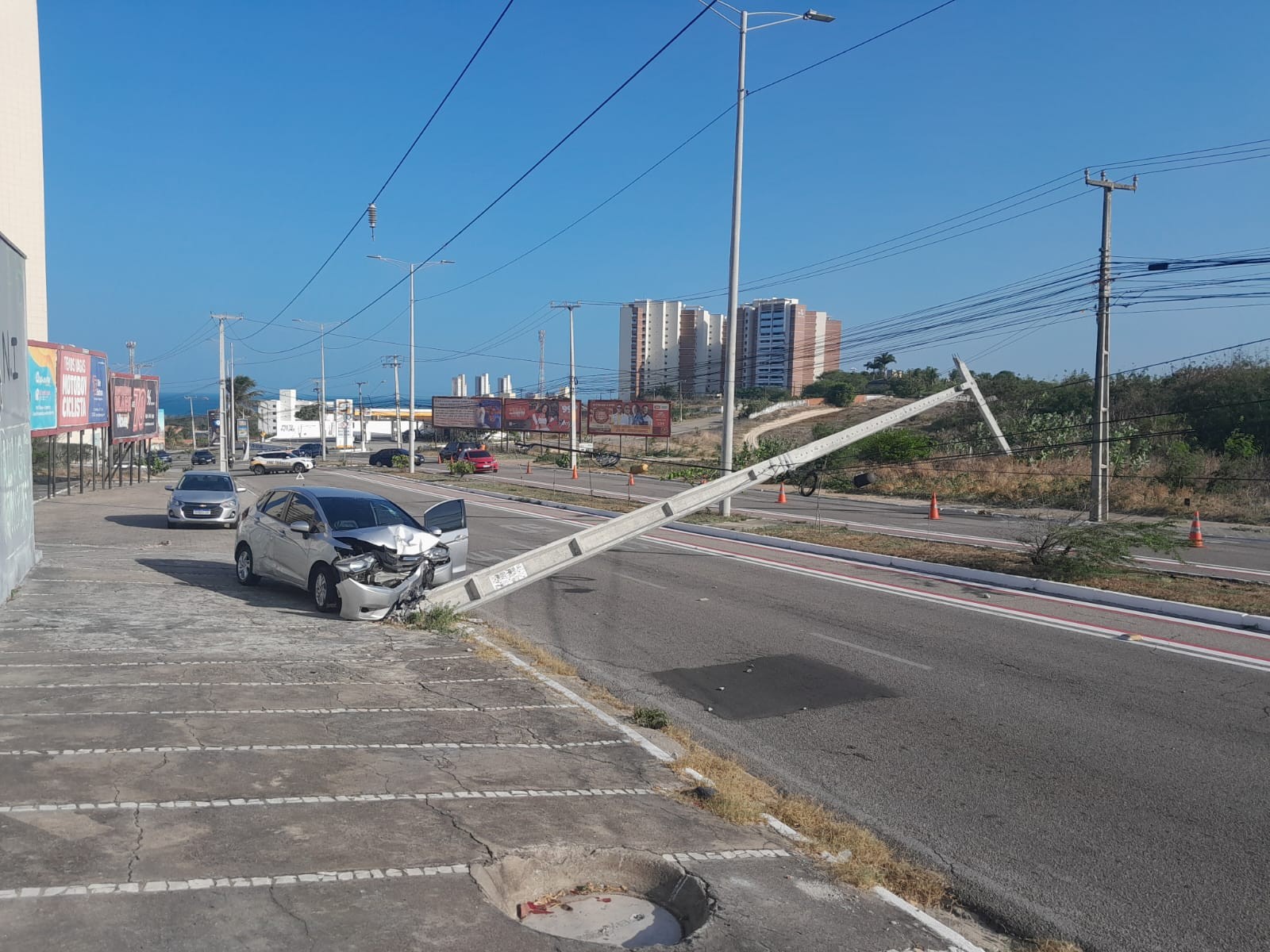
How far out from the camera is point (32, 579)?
48.1ft

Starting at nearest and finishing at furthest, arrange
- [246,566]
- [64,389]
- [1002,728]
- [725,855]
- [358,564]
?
[725,855]
[1002,728]
[358,564]
[246,566]
[64,389]

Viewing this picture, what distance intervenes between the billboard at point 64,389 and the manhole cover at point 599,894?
24685mm

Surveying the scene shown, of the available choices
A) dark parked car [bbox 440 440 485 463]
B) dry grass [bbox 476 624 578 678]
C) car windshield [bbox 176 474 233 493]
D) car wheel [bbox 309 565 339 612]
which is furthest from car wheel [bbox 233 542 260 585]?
dark parked car [bbox 440 440 485 463]

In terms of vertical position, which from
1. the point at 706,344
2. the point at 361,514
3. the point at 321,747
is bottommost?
the point at 321,747

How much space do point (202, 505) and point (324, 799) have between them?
21301mm


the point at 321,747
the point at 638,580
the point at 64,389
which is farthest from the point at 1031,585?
the point at 64,389

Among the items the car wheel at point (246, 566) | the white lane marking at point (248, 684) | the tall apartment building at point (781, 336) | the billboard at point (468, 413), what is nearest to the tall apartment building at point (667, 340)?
the tall apartment building at point (781, 336)

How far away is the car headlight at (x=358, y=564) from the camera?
1225 centimetres

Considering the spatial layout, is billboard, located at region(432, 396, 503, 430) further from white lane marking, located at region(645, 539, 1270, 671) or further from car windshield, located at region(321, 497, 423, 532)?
car windshield, located at region(321, 497, 423, 532)

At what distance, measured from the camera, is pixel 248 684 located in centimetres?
880

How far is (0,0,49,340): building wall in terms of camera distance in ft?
198

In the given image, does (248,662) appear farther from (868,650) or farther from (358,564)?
(868,650)

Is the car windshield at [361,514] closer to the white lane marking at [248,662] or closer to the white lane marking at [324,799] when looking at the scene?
the white lane marking at [248,662]

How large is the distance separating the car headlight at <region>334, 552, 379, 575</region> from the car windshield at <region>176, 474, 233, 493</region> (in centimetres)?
1561
